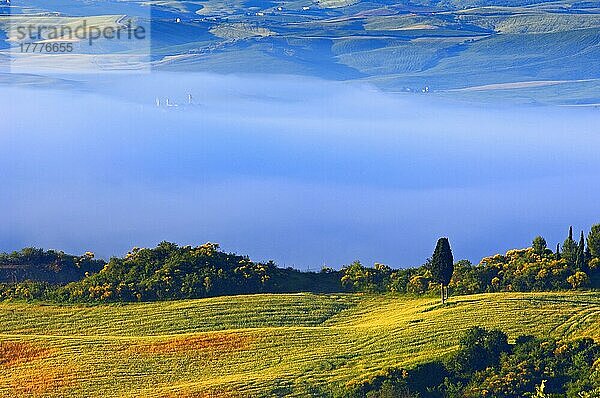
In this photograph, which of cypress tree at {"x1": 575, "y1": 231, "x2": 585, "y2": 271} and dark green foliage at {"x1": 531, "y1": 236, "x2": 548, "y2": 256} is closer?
cypress tree at {"x1": 575, "y1": 231, "x2": 585, "y2": 271}

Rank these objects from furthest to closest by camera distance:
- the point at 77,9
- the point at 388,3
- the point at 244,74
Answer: the point at 388,3
the point at 77,9
the point at 244,74

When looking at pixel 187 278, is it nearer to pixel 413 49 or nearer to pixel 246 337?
pixel 246 337

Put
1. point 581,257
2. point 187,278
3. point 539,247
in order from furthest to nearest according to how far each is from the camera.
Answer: point 539,247 < point 187,278 < point 581,257

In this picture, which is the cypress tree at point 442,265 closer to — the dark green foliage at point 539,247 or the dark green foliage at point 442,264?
the dark green foliage at point 442,264

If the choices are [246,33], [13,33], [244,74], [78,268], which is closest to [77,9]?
[13,33]

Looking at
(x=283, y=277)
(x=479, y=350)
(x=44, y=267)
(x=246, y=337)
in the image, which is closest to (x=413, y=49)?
(x=44, y=267)

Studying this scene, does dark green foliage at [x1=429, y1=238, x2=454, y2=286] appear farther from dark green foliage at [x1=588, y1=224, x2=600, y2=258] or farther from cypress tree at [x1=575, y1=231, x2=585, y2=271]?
dark green foliage at [x1=588, y1=224, x2=600, y2=258]

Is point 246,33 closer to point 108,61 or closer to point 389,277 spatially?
point 108,61

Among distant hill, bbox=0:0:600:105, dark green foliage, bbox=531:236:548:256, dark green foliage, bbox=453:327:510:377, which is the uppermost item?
distant hill, bbox=0:0:600:105

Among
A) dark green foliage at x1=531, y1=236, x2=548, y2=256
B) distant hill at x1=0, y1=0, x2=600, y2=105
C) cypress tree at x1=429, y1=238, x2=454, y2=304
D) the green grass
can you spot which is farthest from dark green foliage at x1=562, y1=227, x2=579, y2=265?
distant hill at x1=0, y1=0, x2=600, y2=105
